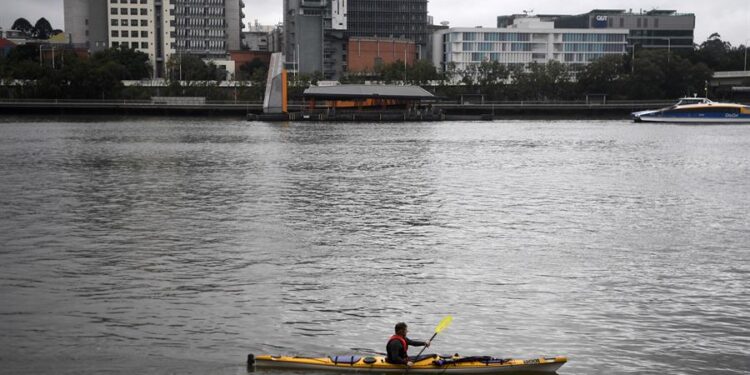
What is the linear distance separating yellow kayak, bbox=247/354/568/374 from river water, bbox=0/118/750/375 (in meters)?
1.16

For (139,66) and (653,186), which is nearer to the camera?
(653,186)

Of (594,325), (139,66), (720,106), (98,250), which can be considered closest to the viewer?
(594,325)

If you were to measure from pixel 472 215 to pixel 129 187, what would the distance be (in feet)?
72.9

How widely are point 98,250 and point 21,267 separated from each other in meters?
3.53

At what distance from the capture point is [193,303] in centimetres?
2480

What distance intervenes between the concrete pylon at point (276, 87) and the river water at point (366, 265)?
70126 millimetres

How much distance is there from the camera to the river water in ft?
70.0

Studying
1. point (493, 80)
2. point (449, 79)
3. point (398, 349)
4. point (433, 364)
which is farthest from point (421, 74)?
point (398, 349)

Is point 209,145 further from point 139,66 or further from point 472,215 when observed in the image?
point 139,66

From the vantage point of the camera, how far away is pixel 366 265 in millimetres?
29875

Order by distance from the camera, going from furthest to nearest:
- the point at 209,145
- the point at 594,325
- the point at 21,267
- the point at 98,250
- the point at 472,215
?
1. the point at 209,145
2. the point at 472,215
3. the point at 98,250
4. the point at 21,267
5. the point at 594,325

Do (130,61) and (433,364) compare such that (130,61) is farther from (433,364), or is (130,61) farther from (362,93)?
(433,364)

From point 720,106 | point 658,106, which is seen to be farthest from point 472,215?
point 658,106

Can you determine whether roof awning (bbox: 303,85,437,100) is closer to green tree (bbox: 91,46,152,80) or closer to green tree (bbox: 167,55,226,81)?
green tree (bbox: 167,55,226,81)
